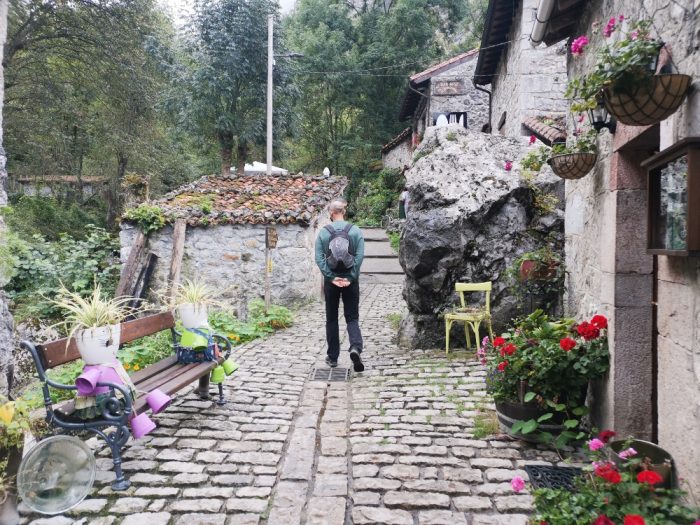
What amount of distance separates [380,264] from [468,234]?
8.38 m

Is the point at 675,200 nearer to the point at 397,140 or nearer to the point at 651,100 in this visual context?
the point at 651,100

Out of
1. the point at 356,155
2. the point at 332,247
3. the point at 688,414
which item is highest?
the point at 356,155

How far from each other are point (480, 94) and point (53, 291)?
14868mm

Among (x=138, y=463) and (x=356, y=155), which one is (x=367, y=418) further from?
(x=356, y=155)

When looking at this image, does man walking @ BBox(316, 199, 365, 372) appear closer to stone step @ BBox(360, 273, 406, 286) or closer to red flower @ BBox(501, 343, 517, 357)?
red flower @ BBox(501, 343, 517, 357)

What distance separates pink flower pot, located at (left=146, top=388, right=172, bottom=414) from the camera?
3.39 meters

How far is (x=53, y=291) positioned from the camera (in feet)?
34.7

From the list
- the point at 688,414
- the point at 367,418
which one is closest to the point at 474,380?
the point at 367,418

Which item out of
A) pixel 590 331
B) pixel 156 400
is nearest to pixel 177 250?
pixel 156 400

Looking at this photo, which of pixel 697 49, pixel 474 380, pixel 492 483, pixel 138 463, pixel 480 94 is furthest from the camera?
pixel 480 94

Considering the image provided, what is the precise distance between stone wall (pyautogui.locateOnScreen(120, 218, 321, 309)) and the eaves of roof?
594cm

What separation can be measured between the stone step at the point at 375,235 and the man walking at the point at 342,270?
478 inches

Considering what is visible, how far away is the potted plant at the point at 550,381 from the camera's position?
135 inches

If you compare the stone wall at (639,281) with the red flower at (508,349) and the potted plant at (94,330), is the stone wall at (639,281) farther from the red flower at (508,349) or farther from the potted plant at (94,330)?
the potted plant at (94,330)
